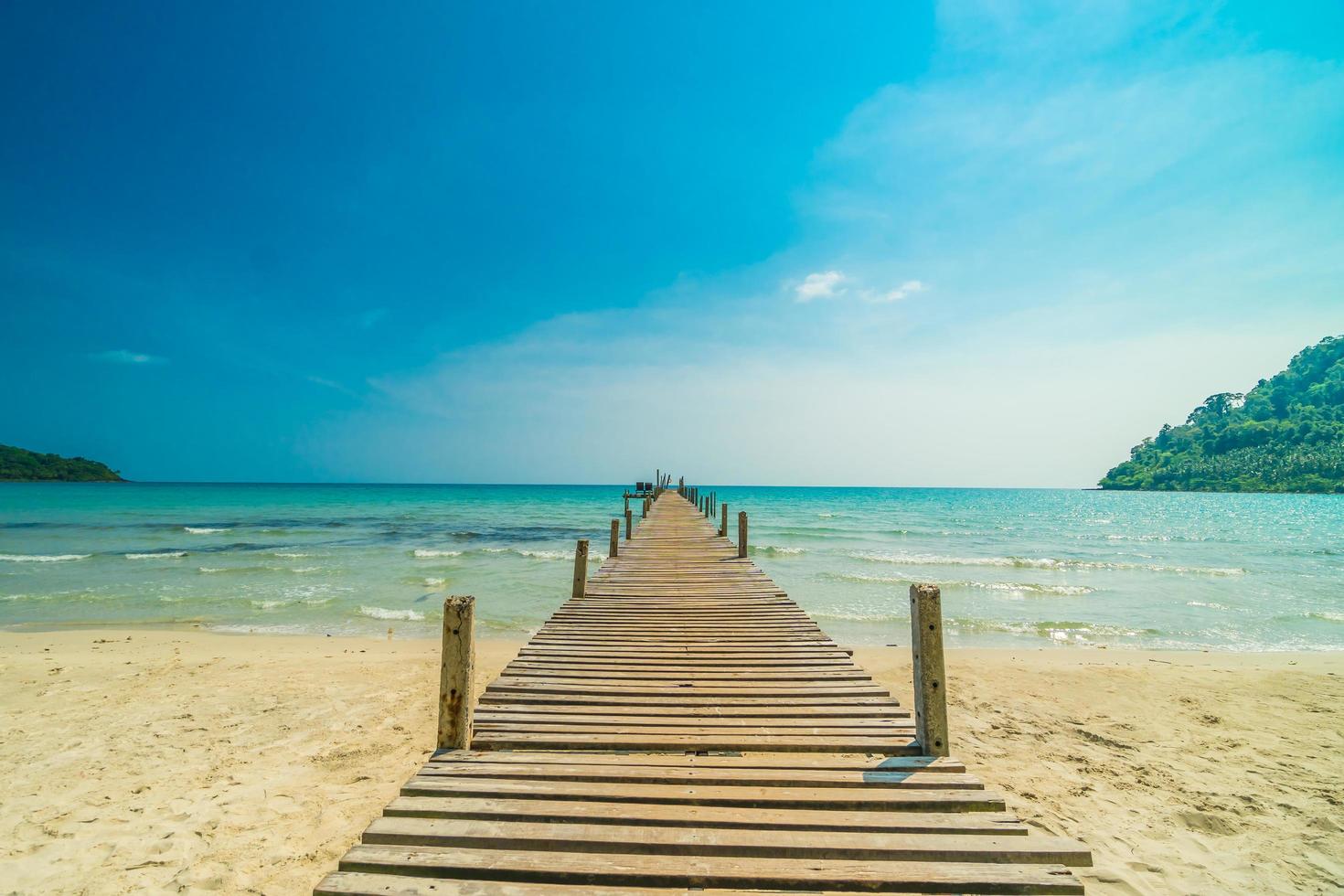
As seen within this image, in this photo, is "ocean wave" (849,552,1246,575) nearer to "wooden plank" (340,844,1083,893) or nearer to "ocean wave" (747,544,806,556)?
"ocean wave" (747,544,806,556)

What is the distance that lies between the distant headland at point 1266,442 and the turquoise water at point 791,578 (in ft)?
265

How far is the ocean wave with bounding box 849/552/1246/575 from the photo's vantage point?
71.7ft

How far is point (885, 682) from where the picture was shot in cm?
921

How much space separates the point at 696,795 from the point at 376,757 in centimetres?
480

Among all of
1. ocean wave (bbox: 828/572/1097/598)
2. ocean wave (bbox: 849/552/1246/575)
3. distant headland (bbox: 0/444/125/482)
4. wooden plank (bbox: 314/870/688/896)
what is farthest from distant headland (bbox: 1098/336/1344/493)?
distant headland (bbox: 0/444/125/482)

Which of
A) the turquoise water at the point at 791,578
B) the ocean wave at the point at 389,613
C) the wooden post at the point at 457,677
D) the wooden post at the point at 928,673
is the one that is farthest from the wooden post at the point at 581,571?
the ocean wave at the point at 389,613

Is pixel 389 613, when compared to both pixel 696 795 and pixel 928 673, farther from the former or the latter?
pixel 928 673

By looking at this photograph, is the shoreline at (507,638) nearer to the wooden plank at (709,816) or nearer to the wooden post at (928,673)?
the wooden post at (928,673)

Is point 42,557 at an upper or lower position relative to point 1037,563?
upper

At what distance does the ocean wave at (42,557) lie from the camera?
70.7 ft

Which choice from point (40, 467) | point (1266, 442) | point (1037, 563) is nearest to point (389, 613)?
point (1037, 563)

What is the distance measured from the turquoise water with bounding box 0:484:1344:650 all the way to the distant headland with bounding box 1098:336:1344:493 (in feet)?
265

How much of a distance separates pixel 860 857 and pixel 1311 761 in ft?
23.7

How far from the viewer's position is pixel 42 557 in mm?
22297
